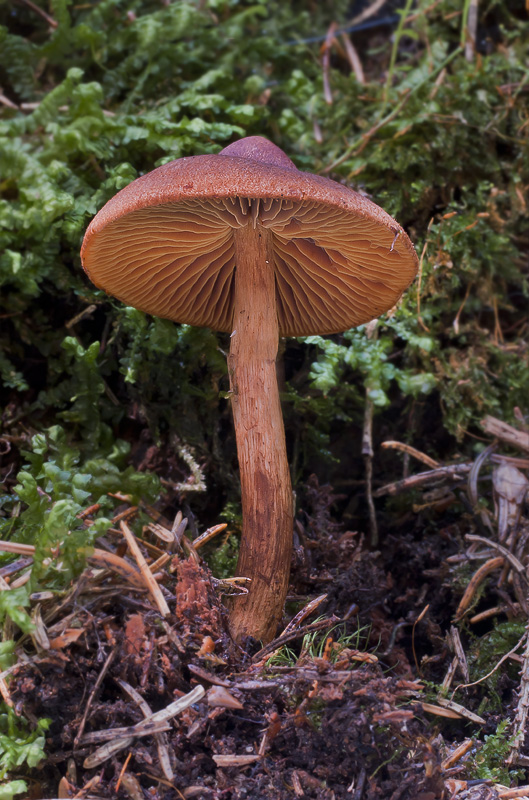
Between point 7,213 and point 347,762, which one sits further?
point 7,213

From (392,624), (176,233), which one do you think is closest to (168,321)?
(176,233)

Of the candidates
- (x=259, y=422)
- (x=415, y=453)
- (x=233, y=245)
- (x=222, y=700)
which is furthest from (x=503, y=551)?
(x=233, y=245)

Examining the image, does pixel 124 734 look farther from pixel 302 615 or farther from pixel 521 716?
pixel 521 716

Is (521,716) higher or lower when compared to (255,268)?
lower

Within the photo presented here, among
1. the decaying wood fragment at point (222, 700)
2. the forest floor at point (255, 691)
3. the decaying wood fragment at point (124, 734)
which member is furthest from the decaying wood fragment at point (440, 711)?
the decaying wood fragment at point (124, 734)

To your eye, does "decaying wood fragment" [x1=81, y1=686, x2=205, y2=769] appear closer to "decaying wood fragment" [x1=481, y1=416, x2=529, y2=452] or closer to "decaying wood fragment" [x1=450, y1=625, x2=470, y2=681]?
"decaying wood fragment" [x1=450, y1=625, x2=470, y2=681]

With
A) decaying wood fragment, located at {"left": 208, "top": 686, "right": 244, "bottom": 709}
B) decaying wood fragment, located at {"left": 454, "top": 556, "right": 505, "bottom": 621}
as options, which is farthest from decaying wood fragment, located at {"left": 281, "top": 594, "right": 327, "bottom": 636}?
decaying wood fragment, located at {"left": 454, "top": 556, "right": 505, "bottom": 621}

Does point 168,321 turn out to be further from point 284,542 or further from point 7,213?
point 284,542
